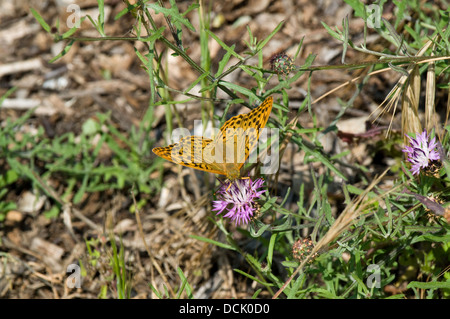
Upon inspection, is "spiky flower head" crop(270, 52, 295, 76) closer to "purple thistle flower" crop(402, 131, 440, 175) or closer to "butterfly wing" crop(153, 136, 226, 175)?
"butterfly wing" crop(153, 136, 226, 175)

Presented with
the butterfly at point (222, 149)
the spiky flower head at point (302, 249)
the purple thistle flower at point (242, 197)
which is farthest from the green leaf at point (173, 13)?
the spiky flower head at point (302, 249)

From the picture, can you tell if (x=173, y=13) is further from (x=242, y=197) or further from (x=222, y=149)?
(x=242, y=197)

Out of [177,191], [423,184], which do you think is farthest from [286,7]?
[423,184]

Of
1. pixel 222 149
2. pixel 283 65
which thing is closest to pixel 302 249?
pixel 222 149

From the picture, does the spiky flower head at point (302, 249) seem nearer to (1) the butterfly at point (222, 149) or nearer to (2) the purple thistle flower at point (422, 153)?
(1) the butterfly at point (222, 149)
